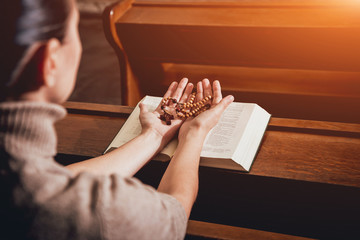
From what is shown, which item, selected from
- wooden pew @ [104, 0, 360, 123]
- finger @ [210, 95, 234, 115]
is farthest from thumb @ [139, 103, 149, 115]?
wooden pew @ [104, 0, 360, 123]

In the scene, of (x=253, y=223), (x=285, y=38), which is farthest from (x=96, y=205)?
Result: (x=285, y=38)

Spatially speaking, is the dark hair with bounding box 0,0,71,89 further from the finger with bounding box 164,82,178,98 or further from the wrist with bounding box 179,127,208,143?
the finger with bounding box 164,82,178,98

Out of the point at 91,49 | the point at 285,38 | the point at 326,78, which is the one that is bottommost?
the point at 91,49

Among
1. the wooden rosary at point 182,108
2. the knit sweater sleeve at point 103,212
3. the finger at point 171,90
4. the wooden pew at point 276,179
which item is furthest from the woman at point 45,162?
the finger at point 171,90

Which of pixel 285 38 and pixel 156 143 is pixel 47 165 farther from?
pixel 285 38

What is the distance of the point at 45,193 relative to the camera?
590 mm

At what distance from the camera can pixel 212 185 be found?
1.19 m

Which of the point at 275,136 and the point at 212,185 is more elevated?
the point at 275,136

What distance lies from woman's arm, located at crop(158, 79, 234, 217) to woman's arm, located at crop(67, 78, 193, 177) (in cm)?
6

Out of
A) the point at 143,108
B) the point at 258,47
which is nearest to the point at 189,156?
the point at 143,108

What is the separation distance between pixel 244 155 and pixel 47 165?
641 mm

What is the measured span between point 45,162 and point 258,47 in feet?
5.65

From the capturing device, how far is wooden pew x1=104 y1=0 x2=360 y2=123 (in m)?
2.03

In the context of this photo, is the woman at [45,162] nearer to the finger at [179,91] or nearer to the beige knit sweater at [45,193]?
the beige knit sweater at [45,193]
